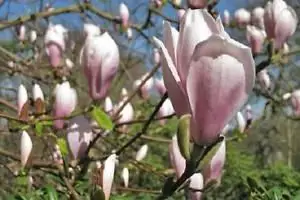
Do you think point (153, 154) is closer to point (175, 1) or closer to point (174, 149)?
point (175, 1)

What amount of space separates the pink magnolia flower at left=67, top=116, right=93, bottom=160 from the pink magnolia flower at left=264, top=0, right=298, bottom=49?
0.44m

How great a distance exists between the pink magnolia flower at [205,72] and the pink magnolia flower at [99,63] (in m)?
0.43

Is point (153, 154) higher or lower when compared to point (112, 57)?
lower

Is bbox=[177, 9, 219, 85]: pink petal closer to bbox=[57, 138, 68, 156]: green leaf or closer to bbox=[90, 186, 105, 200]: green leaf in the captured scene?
bbox=[90, 186, 105, 200]: green leaf

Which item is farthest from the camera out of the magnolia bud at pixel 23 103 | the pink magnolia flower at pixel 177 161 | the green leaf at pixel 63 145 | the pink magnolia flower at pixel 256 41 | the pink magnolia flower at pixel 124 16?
the pink magnolia flower at pixel 124 16

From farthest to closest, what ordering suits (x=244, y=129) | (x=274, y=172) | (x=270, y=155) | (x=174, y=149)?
(x=270, y=155) → (x=274, y=172) → (x=244, y=129) → (x=174, y=149)

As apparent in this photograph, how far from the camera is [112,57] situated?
3.66ft

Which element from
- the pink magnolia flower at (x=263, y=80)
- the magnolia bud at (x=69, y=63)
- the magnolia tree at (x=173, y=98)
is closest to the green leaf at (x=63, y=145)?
the magnolia tree at (x=173, y=98)

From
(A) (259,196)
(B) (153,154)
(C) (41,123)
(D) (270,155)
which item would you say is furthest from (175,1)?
(D) (270,155)

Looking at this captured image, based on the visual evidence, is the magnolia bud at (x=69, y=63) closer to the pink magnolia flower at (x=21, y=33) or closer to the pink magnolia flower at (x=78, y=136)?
the pink magnolia flower at (x=21, y=33)

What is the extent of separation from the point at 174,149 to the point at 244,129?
96 cm

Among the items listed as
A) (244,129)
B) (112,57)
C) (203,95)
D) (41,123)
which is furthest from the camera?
(244,129)

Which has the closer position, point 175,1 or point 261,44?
point 261,44

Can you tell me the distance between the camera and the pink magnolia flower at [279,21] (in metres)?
1.36
